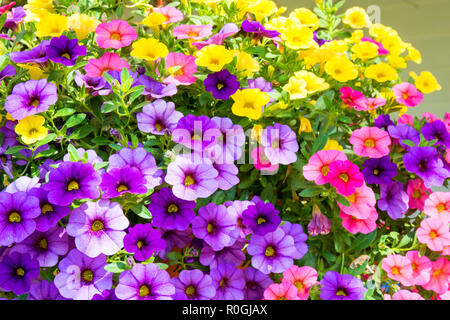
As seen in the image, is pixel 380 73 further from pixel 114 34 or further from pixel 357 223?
pixel 114 34

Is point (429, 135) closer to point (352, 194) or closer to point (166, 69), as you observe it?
point (352, 194)

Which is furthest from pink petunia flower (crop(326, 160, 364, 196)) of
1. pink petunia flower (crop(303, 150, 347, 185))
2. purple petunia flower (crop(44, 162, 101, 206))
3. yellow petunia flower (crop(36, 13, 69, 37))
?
yellow petunia flower (crop(36, 13, 69, 37))

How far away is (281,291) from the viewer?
2.77 feet

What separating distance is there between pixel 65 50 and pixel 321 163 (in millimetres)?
556

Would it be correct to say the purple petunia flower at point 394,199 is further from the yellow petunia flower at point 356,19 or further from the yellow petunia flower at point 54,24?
A: the yellow petunia flower at point 54,24

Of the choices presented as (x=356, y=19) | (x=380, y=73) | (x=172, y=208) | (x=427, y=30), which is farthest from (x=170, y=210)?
(x=427, y=30)

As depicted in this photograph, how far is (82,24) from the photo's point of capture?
104cm

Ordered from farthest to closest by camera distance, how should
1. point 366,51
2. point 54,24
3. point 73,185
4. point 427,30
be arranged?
point 427,30, point 366,51, point 54,24, point 73,185

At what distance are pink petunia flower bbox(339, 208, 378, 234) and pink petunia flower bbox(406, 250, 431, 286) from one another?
12 cm

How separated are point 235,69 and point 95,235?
0.44 m

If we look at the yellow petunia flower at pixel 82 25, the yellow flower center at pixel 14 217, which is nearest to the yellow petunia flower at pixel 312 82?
the yellow petunia flower at pixel 82 25

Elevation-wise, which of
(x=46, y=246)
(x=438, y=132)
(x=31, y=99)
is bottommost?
(x=46, y=246)

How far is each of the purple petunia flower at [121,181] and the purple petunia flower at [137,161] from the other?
0.03m

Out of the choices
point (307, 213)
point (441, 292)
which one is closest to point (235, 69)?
point (307, 213)
